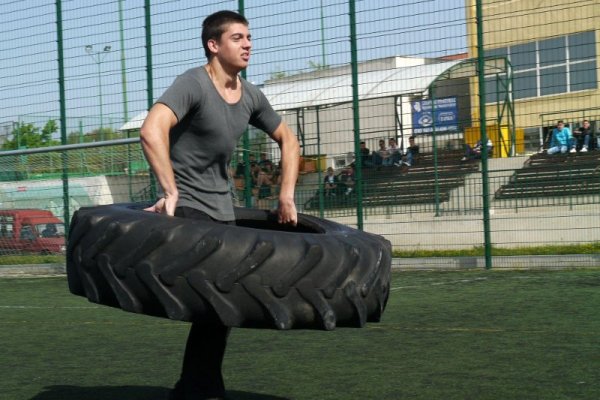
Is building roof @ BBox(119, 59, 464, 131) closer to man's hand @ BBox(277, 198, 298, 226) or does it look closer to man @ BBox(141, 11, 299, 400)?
man's hand @ BBox(277, 198, 298, 226)

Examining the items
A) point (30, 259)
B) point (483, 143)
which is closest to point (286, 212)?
point (483, 143)

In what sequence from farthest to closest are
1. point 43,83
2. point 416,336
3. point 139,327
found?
1. point 43,83
2. point 139,327
3. point 416,336

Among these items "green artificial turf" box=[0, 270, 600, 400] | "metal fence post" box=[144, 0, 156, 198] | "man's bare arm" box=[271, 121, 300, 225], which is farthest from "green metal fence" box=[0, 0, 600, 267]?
"man's bare arm" box=[271, 121, 300, 225]

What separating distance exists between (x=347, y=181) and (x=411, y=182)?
0.85 meters

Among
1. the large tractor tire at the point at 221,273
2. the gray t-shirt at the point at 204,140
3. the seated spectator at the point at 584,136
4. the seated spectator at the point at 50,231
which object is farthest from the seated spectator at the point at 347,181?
the large tractor tire at the point at 221,273

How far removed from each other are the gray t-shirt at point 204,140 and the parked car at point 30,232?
364 inches

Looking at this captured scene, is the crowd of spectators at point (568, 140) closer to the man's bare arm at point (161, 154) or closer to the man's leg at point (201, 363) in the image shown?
the man's leg at point (201, 363)

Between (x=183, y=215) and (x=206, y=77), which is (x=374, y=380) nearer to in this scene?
(x=183, y=215)

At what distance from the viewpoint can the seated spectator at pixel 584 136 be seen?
13.2m

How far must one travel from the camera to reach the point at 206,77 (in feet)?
13.9

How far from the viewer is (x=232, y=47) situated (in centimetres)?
425

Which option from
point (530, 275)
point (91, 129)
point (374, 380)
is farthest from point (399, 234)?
point (374, 380)

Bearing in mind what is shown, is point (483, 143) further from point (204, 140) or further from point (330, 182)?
point (204, 140)

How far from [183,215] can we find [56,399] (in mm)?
990
